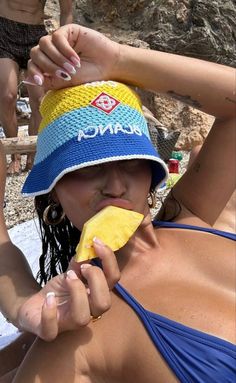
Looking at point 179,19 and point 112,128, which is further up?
point 112,128

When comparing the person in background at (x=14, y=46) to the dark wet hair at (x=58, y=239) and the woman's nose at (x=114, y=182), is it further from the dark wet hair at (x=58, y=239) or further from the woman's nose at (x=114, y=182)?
the woman's nose at (x=114, y=182)

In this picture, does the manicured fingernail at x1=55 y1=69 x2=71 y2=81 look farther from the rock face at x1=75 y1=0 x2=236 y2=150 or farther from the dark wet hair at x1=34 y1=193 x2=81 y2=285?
the rock face at x1=75 y1=0 x2=236 y2=150

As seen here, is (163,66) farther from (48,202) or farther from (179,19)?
(179,19)

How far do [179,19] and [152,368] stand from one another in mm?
6081

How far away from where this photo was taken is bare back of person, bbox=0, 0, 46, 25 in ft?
13.1

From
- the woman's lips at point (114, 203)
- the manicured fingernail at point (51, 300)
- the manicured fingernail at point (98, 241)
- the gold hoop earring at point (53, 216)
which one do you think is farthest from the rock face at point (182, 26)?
the manicured fingernail at point (51, 300)

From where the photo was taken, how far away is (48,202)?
5.03 ft

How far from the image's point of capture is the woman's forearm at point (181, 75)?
1460mm

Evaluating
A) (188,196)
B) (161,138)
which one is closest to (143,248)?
(188,196)

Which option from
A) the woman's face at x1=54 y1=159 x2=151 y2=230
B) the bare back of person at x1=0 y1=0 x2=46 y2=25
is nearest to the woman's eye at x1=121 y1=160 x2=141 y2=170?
the woman's face at x1=54 y1=159 x2=151 y2=230

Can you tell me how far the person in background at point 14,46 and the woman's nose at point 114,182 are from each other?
2.65 metres

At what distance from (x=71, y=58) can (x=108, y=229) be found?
1.58ft

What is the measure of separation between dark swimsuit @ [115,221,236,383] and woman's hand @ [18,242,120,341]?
8.1 inches

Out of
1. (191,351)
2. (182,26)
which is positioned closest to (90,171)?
(191,351)
